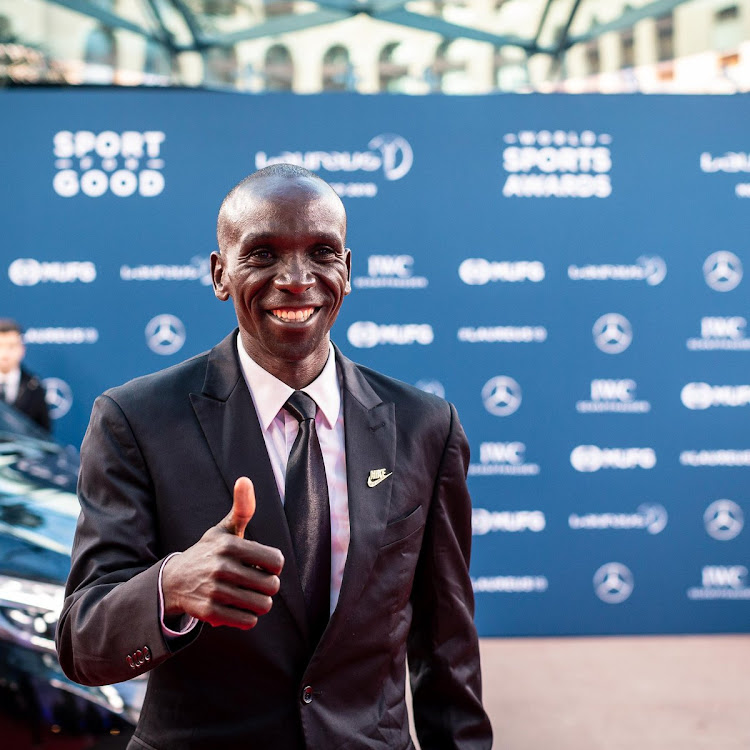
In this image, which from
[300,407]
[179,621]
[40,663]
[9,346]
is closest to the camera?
[179,621]

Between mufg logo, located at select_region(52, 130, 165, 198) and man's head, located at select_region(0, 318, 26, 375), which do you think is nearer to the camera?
man's head, located at select_region(0, 318, 26, 375)

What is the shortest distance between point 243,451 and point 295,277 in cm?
24

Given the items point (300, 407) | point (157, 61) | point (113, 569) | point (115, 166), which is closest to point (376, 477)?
point (300, 407)

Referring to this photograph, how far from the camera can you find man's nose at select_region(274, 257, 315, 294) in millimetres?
1173

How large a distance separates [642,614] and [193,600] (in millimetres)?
4832

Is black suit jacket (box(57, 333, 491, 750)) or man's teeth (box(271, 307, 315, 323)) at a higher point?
man's teeth (box(271, 307, 315, 323))

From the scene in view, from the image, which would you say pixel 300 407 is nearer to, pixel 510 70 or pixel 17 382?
pixel 17 382

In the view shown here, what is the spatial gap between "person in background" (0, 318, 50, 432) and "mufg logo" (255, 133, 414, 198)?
169cm

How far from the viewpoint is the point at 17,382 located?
4.77 m

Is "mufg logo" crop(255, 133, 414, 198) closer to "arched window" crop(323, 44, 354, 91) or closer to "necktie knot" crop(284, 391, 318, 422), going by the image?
"arched window" crop(323, 44, 354, 91)

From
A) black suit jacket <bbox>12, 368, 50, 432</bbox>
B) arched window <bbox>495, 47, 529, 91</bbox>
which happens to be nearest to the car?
Result: black suit jacket <bbox>12, 368, 50, 432</bbox>

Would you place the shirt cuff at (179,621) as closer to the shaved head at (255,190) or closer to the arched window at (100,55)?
the shaved head at (255,190)

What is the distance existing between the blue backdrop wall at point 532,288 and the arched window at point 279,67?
43cm

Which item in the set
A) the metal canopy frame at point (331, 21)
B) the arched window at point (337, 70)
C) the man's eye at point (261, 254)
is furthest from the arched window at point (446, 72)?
the man's eye at point (261, 254)
